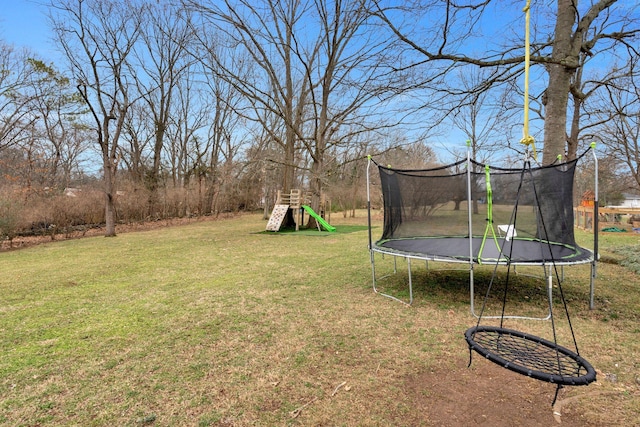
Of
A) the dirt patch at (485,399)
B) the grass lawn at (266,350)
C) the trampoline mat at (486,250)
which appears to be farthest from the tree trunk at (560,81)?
the dirt patch at (485,399)

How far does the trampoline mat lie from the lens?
10.6ft

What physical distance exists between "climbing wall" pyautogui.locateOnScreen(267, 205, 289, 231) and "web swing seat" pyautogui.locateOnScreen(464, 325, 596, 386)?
31.0ft

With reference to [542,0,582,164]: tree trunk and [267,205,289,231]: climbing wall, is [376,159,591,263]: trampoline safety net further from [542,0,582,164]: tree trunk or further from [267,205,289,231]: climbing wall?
[267,205,289,231]: climbing wall

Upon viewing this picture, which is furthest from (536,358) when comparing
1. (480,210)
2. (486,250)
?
(486,250)

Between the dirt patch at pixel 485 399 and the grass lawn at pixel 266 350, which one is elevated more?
the grass lawn at pixel 266 350

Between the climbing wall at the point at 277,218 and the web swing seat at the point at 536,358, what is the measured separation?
946 cm

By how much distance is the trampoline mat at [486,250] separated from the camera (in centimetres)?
322

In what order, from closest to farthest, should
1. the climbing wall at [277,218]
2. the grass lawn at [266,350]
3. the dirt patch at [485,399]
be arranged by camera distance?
the dirt patch at [485,399] < the grass lawn at [266,350] < the climbing wall at [277,218]

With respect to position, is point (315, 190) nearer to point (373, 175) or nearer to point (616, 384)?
point (373, 175)

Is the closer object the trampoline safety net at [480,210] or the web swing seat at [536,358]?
the web swing seat at [536,358]

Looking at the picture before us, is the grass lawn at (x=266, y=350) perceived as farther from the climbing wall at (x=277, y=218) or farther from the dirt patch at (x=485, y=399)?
the climbing wall at (x=277, y=218)

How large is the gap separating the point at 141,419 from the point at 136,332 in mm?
1321

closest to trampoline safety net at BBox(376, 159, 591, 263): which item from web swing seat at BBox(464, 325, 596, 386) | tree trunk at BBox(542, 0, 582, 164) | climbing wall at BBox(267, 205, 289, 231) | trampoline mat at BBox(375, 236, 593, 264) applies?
trampoline mat at BBox(375, 236, 593, 264)

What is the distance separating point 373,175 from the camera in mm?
17891
